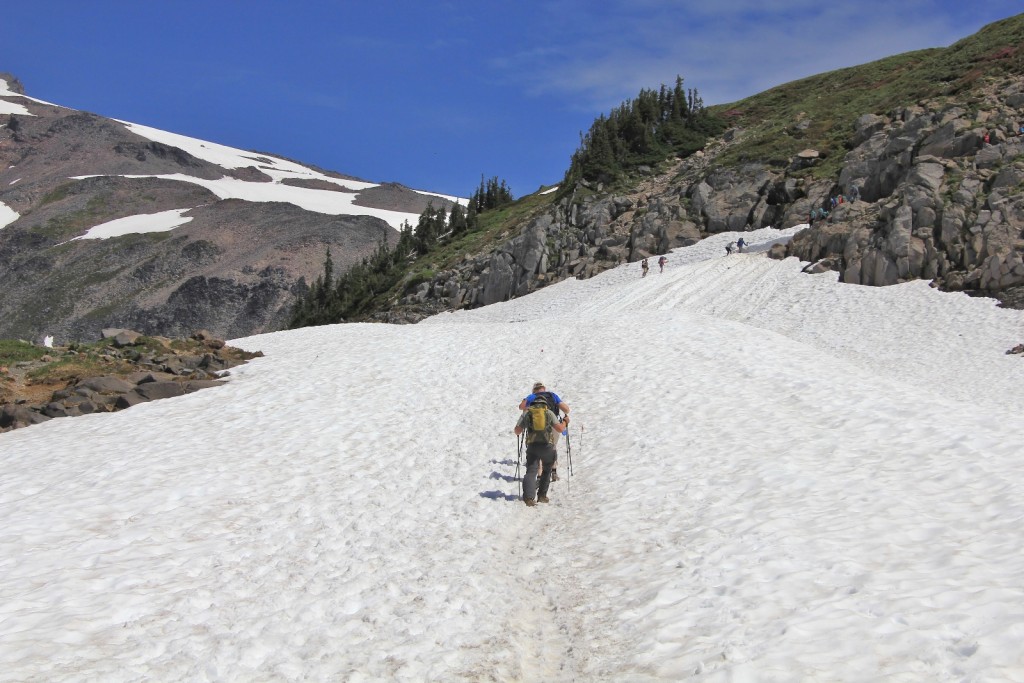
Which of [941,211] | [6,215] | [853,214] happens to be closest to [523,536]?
[941,211]

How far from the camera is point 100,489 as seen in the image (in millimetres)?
11773

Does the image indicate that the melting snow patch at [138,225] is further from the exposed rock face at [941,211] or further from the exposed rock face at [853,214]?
the exposed rock face at [941,211]

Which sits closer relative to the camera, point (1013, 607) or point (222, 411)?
point (1013, 607)

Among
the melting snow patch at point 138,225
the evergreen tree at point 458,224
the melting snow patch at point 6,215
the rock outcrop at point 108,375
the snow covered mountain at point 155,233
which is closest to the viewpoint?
the rock outcrop at point 108,375

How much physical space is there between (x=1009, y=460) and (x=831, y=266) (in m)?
30.3

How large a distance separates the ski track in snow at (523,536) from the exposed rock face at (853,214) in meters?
14.0

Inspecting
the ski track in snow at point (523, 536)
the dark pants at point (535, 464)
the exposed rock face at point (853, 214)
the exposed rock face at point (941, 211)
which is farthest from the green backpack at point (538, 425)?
the exposed rock face at point (941, 211)

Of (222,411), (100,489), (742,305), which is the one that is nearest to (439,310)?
(742,305)

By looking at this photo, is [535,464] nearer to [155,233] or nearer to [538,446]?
[538,446]

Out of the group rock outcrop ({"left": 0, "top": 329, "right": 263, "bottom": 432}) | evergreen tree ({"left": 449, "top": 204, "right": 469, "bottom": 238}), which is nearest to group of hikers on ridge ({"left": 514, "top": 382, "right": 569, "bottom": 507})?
rock outcrop ({"left": 0, "top": 329, "right": 263, "bottom": 432})

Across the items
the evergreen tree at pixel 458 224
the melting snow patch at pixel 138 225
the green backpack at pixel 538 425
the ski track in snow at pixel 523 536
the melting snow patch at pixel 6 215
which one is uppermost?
the melting snow patch at pixel 6 215

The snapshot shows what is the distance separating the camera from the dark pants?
11.9 meters

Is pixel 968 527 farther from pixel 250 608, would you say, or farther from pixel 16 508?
pixel 16 508

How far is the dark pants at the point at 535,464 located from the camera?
467 inches
